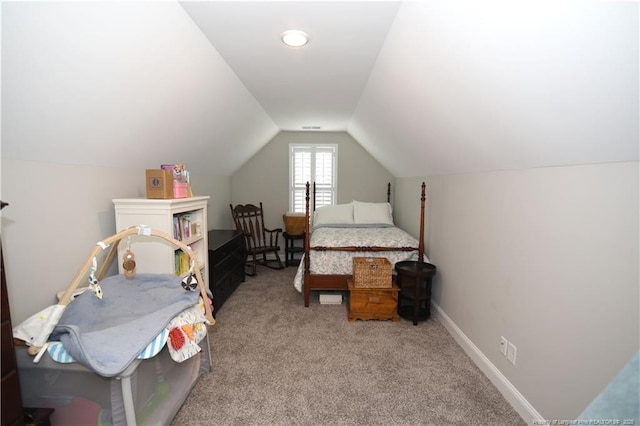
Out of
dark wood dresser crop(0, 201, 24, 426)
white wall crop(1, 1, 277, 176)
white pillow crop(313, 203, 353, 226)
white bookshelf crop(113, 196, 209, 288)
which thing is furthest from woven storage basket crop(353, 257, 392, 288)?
dark wood dresser crop(0, 201, 24, 426)

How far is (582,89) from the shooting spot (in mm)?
1176

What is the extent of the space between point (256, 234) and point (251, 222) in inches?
12.3

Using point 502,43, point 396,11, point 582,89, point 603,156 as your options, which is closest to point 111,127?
point 396,11

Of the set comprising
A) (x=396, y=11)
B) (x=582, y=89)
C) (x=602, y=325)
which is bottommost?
(x=602, y=325)

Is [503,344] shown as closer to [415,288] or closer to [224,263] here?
[415,288]

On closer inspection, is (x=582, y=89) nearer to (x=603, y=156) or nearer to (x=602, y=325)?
(x=603, y=156)

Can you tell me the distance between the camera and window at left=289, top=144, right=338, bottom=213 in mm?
5391

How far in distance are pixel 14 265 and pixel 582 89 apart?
271 cm

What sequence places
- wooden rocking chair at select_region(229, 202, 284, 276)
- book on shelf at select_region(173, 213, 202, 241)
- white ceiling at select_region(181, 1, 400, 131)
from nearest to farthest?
white ceiling at select_region(181, 1, 400, 131) → book on shelf at select_region(173, 213, 202, 241) → wooden rocking chair at select_region(229, 202, 284, 276)

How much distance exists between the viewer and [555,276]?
161cm

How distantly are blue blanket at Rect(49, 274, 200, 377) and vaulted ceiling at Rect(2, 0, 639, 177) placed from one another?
2.79 ft

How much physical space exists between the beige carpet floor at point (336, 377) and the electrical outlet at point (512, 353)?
253 mm

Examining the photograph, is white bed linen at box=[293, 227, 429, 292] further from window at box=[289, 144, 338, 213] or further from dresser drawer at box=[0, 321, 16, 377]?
dresser drawer at box=[0, 321, 16, 377]

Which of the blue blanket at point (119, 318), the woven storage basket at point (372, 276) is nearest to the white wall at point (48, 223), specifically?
the blue blanket at point (119, 318)
